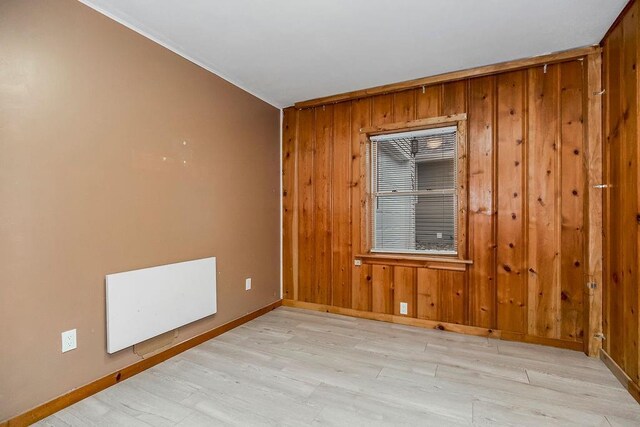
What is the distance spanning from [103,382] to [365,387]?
1763mm

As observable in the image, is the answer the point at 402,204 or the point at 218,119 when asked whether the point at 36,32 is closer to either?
the point at 218,119

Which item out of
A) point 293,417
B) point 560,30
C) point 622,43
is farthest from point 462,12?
point 293,417

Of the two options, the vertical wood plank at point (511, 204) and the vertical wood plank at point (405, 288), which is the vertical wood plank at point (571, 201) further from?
the vertical wood plank at point (405, 288)

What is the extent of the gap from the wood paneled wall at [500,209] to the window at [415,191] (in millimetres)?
198

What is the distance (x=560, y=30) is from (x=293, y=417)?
10.8 feet

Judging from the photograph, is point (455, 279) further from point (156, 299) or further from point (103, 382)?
point (103, 382)

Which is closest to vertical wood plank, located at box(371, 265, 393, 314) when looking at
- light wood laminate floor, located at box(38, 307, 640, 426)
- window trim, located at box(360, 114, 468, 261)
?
window trim, located at box(360, 114, 468, 261)

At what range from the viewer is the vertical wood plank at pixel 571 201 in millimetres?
2633

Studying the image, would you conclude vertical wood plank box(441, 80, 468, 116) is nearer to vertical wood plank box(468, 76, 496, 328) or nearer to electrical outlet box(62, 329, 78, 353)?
vertical wood plank box(468, 76, 496, 328)

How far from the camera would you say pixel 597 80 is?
2.52m

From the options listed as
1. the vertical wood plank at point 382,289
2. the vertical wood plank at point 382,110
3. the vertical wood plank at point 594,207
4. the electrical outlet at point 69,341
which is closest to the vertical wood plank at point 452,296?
the vertical wood plank at point 382,289

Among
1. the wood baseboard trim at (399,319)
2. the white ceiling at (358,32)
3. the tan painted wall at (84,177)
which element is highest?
the white ceiling at (358,32)

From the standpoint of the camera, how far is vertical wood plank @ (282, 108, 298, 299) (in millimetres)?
3947

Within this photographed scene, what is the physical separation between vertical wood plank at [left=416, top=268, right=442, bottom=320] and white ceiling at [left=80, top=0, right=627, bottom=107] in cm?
204
